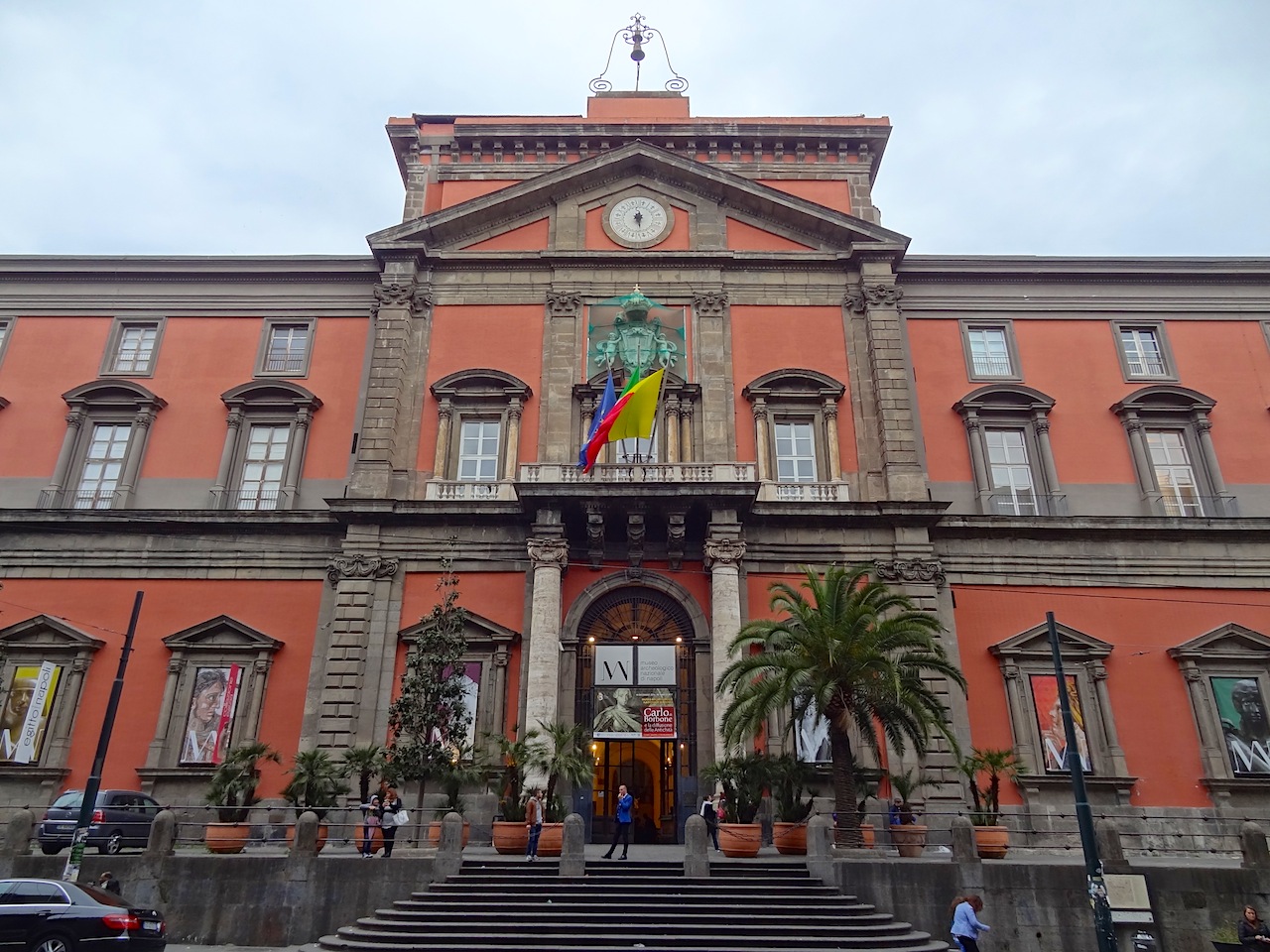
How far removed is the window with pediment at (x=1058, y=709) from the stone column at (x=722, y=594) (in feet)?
22.9

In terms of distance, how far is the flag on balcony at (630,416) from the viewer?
21.5 m

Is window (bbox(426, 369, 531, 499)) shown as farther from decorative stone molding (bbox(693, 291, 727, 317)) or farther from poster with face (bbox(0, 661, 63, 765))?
poster with face (bbox(0, 661, 63, 765))

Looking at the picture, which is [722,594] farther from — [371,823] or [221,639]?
[221,639]

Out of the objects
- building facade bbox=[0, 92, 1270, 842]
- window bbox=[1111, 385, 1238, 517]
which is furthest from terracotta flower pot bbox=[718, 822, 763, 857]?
window bbox=[1111, 385, 1238, 517]

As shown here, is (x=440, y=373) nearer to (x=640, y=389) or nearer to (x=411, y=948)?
(x=640, y=389)

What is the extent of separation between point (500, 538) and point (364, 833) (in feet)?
26.9

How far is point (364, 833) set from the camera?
57.6 ft

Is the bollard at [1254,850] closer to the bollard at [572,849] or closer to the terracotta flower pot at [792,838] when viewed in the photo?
the terracotta flower pot at [792,838]

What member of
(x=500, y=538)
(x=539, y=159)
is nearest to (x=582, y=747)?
(x=500, y=538)

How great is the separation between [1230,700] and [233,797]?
23.8 m

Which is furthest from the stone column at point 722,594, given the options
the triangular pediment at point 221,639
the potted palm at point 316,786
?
the triangular pediment at point 221,639

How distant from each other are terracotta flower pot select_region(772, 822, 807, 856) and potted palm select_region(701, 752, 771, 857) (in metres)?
0.45

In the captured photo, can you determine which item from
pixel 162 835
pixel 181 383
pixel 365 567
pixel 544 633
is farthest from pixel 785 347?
pixel 162 835

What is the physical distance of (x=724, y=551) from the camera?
72.7 ft
